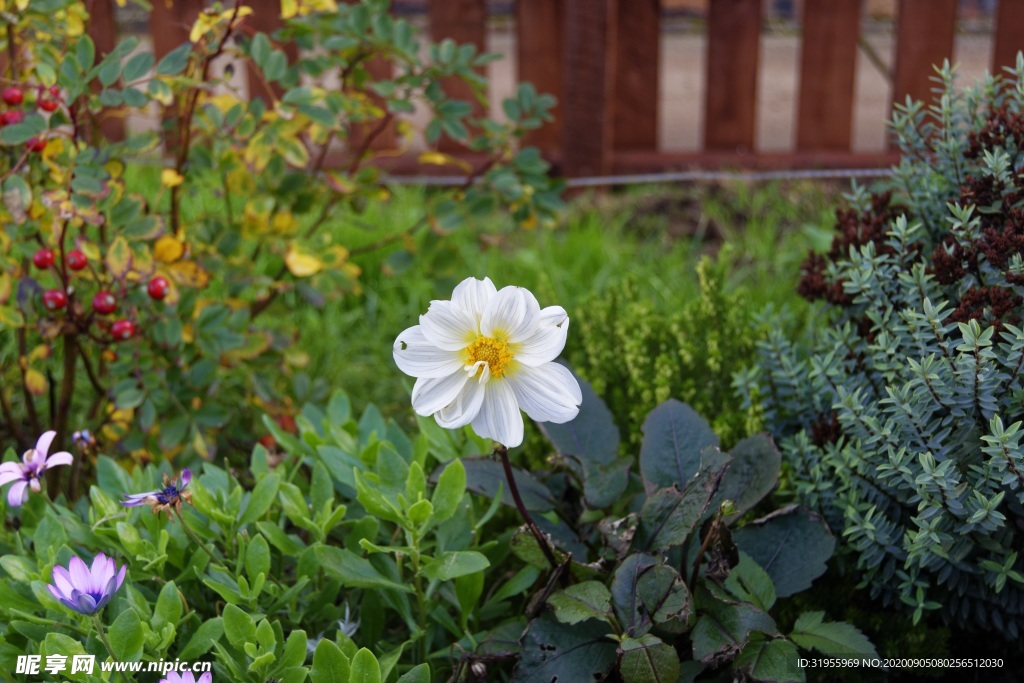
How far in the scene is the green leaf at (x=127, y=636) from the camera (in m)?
1.26

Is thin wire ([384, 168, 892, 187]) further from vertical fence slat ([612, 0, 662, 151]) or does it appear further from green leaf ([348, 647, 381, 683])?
green leaf ([348, 647, 381, 683])

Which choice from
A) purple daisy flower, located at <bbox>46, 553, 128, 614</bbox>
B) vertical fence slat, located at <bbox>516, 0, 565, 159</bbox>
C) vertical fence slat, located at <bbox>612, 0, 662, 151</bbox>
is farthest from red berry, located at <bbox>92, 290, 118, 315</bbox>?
vertical fence slat, located at <bbox>612, 0, 662, 151</bbox>

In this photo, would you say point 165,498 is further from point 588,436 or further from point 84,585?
point 588,436

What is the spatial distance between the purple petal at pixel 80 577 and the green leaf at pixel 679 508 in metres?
0.75

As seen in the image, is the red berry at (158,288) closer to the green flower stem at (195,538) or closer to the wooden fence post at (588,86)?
the green flower stem at (195,538)

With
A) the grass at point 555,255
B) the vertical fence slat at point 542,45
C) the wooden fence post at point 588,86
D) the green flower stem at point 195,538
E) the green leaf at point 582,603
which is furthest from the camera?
the vertical fence slat at point 542,45

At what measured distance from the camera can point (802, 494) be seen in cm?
168

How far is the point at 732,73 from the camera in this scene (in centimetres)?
412

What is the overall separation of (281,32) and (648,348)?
1097 mm

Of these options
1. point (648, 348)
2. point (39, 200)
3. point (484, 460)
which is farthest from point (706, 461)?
point (39, 200)

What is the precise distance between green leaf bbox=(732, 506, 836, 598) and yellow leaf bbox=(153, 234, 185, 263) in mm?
1193

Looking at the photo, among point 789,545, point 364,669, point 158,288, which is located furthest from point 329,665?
point 158,288

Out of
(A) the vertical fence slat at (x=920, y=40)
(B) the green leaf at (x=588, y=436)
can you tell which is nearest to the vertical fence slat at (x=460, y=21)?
(A) the vertical fence slat at (x=920, y=40)

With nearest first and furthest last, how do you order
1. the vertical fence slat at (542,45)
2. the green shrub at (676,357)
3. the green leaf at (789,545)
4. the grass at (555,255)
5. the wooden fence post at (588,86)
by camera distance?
1. the green leaf at (789,545)
2. the green shrub at (676,357)
3. the grass at (555,255)
4. the wooden fence post at (588,86)
5. the vertical fence slat at (542,45)
